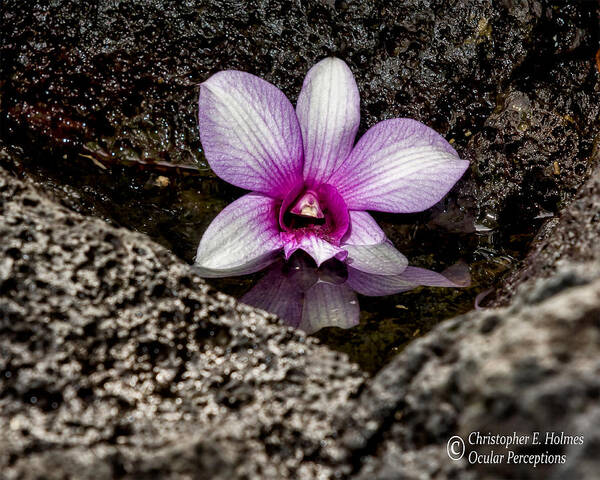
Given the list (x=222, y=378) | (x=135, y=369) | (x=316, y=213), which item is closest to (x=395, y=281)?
(x=316, y=213)

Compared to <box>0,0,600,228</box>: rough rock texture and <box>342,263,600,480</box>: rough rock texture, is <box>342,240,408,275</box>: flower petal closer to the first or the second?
<box>0,0,600,228</box>: rough rock texture

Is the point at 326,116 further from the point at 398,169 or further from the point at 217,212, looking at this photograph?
the point at 217,212

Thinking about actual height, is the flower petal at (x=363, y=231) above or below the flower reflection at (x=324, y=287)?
above

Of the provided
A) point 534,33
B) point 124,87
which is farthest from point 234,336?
point 534,33

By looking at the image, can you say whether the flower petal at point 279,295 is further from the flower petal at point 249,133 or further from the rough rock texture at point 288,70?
the rough rock texture at point 288,70

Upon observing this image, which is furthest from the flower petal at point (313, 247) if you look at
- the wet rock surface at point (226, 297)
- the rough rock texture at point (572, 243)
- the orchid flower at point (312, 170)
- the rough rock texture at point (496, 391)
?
the rough rock texture at point (496, 391)

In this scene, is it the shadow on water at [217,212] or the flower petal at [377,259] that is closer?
the shadow on water at [217,212]
